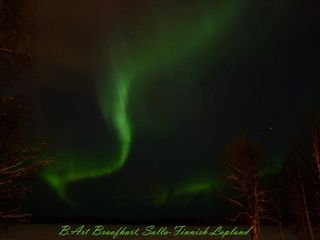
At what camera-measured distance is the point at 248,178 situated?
3831 centimetres

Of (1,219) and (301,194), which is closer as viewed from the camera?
(1,219)

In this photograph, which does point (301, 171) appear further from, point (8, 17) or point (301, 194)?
point (8, 17)

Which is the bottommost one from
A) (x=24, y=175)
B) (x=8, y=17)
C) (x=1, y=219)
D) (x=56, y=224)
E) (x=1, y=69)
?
(x=56, y=224)

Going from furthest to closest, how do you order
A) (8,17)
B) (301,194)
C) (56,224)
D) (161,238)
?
(56,224)
(161,238)
(301,194)
(8,17)

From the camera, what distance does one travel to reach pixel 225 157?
44281 mm

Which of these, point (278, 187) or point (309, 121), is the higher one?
point (309, 121)

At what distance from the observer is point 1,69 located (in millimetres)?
9336

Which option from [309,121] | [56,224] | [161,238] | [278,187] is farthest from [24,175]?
[56,224]

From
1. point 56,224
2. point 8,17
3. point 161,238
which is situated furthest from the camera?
point 56,224

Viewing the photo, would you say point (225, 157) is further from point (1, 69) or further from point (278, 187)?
point (1, 69)

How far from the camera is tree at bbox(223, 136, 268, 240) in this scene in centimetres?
3697

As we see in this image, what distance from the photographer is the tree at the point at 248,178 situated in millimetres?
36969

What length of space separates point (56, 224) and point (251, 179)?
58319 mm

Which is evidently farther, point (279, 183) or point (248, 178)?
point (279, 183)
